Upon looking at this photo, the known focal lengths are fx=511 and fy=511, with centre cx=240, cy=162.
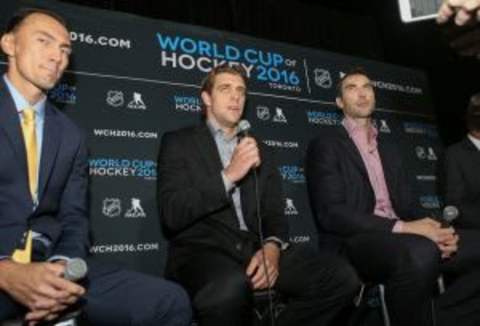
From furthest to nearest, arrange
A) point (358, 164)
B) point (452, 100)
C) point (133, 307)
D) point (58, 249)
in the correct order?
point (452, 100) < point (358, 164) < point (58, 249) < point (133, 307)

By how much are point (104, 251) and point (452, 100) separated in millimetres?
4376

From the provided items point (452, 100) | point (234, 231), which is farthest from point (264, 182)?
point (452, 100)

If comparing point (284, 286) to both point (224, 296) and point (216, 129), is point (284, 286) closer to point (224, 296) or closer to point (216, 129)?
point (224, 296)

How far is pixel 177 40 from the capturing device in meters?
3.49

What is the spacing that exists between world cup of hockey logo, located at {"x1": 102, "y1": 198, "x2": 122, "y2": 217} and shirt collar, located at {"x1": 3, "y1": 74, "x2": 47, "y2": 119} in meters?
0.90

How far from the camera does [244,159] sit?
7.77 ft

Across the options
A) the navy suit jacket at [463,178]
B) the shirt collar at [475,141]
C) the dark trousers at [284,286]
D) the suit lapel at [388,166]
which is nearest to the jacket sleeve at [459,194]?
the navy suit jacket at [463,178]

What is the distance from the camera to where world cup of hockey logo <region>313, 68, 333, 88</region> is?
4133 millimetres

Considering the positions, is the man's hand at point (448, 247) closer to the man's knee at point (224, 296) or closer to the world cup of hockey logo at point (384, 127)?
the man's knee at point (224, 296)

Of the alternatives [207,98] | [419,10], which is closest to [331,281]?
[207,98]

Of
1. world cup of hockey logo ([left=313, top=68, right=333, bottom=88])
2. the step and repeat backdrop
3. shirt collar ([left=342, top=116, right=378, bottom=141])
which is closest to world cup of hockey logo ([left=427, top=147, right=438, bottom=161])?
the step and repeat backdrop

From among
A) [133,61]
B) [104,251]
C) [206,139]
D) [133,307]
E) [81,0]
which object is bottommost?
[133,307]

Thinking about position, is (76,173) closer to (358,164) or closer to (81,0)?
(358,164)

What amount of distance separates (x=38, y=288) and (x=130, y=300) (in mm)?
385
